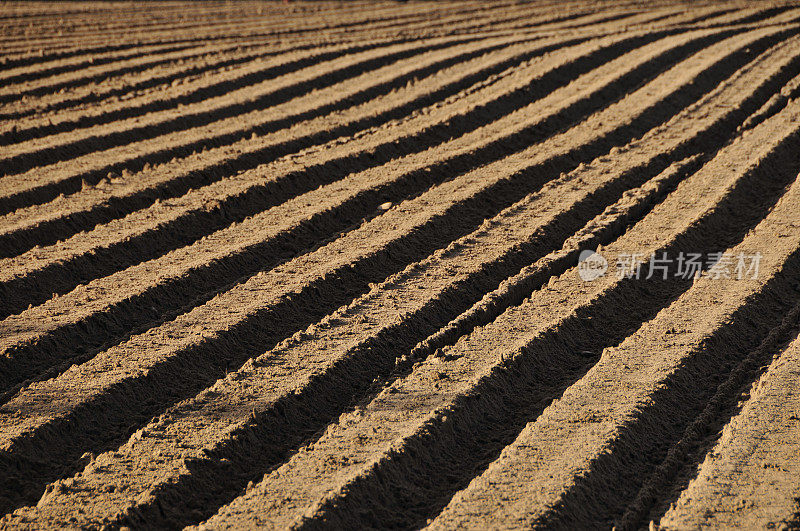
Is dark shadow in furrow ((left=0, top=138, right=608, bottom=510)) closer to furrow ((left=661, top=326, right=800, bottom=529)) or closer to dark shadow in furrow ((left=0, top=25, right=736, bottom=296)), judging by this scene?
dark shadow in furrow ((left=0, top=25, right=736, bottom=296))

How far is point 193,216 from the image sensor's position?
608 centimetres

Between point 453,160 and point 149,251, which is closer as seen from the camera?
point 149,251

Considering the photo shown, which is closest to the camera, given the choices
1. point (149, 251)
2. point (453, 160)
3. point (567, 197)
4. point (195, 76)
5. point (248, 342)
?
point (248, 342)

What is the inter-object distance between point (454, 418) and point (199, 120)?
228 inches

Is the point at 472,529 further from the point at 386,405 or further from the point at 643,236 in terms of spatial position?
the point at 643,236

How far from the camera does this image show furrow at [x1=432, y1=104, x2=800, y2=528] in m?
3.19

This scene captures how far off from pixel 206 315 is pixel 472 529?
2295 mm

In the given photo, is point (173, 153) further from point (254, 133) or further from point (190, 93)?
point (190, 93)

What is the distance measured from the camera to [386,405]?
3.87 m

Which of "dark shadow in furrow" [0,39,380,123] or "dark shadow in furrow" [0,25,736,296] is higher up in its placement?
"dark shadow in furrow" [0,39,380,123]

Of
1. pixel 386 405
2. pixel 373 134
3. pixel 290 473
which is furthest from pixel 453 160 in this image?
pixel 290 473

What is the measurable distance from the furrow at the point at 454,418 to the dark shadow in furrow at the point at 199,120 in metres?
4.40

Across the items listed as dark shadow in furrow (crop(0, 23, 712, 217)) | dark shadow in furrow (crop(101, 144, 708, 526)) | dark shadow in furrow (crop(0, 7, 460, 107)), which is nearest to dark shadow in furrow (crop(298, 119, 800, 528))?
dark shadow in furrow (crop(101, 144, 708, 526))

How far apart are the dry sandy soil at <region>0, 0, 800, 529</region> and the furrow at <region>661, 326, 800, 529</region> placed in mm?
13
